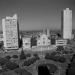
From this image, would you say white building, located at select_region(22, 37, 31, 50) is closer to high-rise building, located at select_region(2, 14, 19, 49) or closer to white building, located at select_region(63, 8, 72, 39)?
high-rise building, located at select_region(2, 14, 19, 49)

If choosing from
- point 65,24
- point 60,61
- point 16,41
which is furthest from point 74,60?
point 65,24

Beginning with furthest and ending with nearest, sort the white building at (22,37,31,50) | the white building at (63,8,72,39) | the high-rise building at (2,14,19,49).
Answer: the white building at (63,8,72,39)
the white building at (22,37,31,50)
the high-rise building at (2,14,19,49)

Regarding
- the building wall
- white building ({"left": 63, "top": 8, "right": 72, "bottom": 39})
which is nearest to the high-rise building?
the building wall

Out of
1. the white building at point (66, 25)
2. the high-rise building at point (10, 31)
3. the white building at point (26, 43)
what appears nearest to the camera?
the high-rise building at point (10, 31)

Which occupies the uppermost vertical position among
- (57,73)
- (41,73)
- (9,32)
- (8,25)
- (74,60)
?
(8,25)

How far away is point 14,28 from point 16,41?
64cm

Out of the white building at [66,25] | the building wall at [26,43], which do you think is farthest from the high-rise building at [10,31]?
the white building at [66,25]

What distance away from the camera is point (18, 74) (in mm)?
1993

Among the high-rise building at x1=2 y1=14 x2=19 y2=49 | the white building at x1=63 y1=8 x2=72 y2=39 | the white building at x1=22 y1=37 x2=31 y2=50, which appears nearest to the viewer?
the high-rise building at x1=2 y1=14 x2=19 y2=49

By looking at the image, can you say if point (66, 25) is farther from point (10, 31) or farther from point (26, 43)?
point (10, 31)

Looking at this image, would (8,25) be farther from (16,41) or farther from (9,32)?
(16,41)

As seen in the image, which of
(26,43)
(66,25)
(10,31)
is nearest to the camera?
(10,31)

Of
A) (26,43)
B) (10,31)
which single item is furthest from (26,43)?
(10,31)

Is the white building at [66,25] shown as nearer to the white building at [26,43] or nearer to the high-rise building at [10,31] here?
the white building at [26,43]
